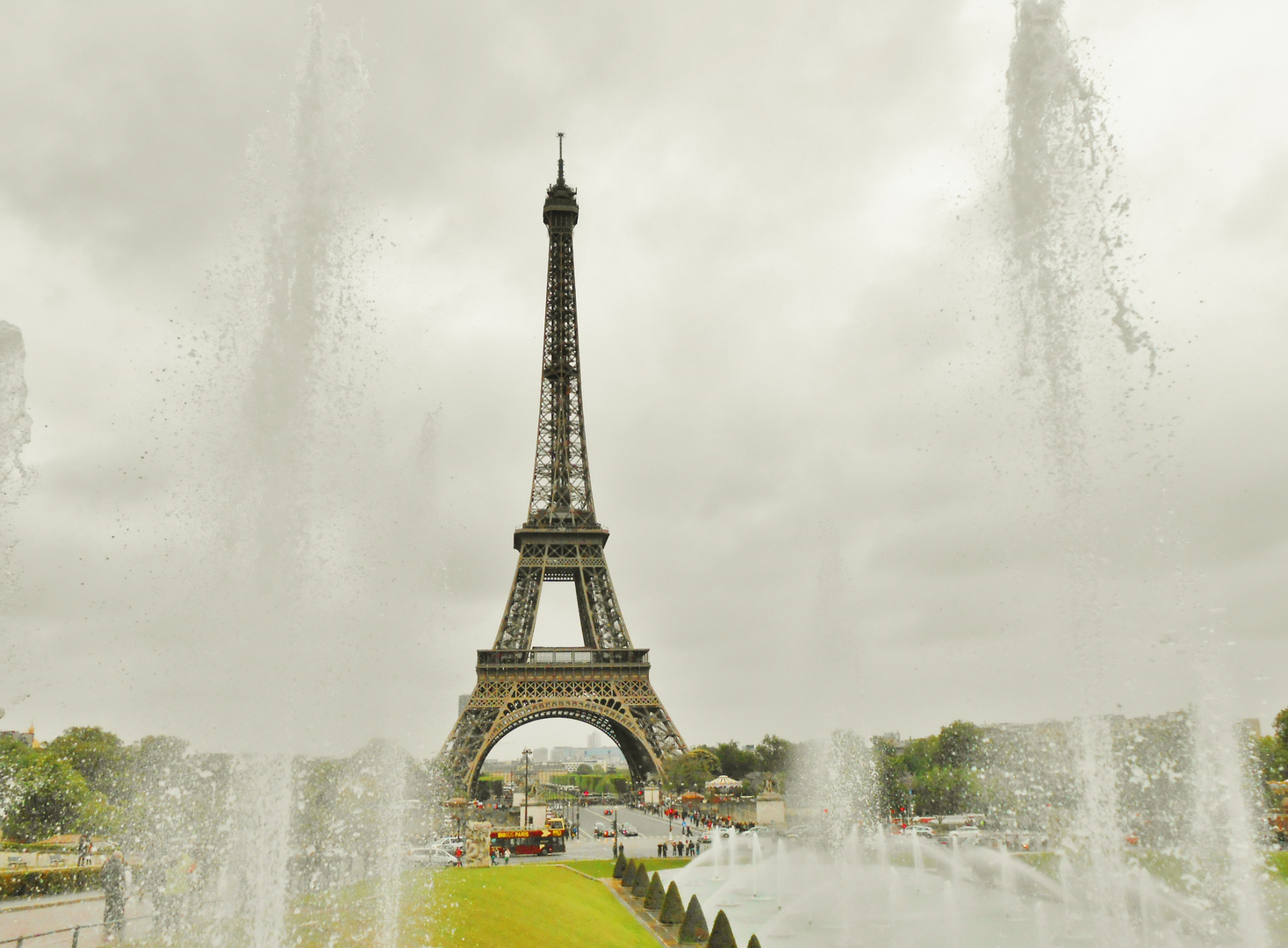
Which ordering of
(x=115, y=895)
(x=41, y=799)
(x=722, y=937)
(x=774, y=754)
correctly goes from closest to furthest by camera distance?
(x=115, y=895) → (x=722, y=937) → (x=41, y=799) → (x=774, y=754)

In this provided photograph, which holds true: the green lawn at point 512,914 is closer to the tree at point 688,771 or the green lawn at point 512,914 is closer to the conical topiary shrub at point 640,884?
the conical topiary shrub at point 640,884

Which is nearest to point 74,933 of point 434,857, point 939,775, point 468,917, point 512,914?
point 468,917

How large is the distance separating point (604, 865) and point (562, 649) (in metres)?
24.5

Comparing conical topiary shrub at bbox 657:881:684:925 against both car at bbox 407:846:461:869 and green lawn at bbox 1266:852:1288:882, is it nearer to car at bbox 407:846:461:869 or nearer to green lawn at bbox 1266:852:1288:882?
car at bbox 407:846:461:869

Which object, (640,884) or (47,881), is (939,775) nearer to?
(640,884)

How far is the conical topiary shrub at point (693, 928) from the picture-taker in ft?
76.9

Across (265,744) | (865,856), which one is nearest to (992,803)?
(865,856)

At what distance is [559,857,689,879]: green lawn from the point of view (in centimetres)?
3772

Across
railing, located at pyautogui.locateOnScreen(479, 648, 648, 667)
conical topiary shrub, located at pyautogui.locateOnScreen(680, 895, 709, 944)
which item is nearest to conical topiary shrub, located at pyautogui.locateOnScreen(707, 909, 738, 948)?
conical topiary shrub, located at pyautogui.locateOnScreen(680, 895, 709, 944)

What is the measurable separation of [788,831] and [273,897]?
1646 inches

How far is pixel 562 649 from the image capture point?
208 feet

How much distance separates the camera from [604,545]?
70125mm

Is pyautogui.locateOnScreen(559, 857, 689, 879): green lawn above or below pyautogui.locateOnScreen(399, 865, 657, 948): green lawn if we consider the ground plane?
below

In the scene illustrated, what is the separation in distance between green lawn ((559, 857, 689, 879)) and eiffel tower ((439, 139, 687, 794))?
16.8m
